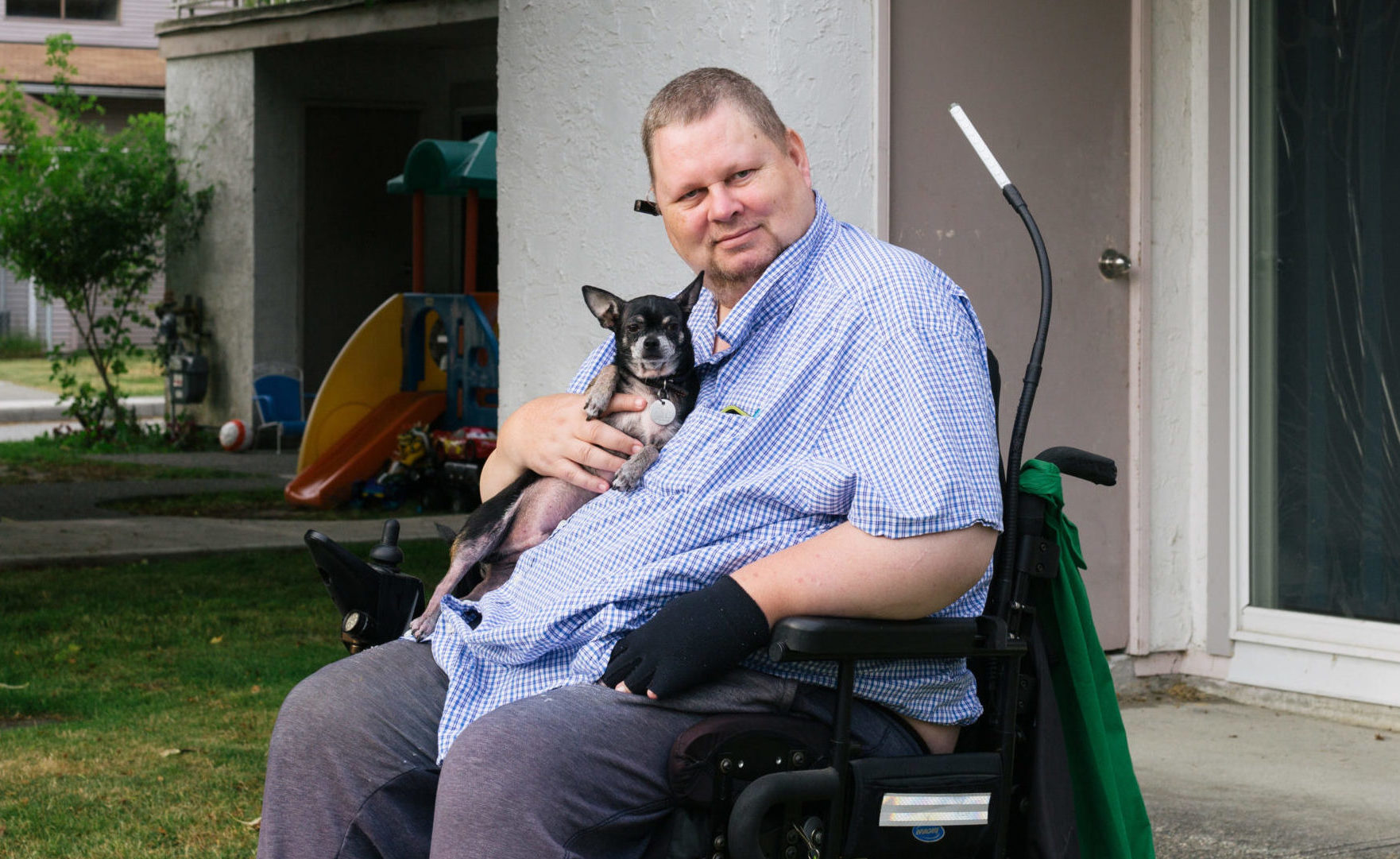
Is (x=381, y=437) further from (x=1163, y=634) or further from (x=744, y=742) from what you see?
Result: (x=744, y=742)

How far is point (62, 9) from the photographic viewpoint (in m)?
25.5

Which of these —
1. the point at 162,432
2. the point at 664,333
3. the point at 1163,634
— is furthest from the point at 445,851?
the point at 162,432

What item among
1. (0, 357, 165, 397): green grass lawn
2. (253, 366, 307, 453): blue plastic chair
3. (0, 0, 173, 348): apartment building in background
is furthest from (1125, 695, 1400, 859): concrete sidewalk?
(0, 0, 173, 348): apartment building in background

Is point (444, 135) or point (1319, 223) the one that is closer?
point (1319, 223)

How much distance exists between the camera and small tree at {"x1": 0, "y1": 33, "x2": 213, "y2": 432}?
44.8 ft

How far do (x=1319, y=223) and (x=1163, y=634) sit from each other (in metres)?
1.34

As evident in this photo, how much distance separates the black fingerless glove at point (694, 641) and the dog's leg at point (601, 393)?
27.9 inches

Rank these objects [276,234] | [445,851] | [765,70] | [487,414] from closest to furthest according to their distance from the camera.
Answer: [445,851], [765,70], [487,414], [276,234]

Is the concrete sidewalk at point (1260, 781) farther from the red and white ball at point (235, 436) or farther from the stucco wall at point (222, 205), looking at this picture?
the stucco wall at point (222, 205)

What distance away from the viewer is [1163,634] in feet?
16.2

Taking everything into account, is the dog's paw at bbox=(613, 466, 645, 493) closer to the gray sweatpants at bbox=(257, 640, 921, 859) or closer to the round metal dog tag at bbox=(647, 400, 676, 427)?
the round metal dog tag at bbox=(647, 400, 676, 427)

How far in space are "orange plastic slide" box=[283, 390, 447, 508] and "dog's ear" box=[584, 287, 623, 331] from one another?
7.53 meters

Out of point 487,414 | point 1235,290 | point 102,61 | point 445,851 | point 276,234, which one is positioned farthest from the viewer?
point 102,61

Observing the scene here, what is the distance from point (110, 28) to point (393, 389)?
1599 cm
